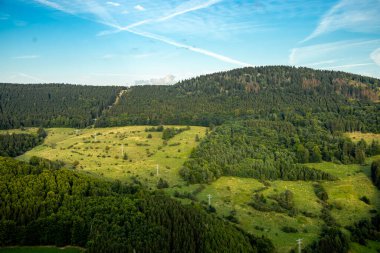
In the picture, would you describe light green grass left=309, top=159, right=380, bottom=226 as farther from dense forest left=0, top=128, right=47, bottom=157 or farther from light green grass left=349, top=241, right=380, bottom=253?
dense forest left=0, top=128, right=47, bottom=157

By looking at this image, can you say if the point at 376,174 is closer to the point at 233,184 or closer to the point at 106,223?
the point at 233,184

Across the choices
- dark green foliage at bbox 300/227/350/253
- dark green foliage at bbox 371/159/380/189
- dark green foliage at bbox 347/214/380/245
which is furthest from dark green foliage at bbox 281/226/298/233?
dark green foliage at bbox 371/159/380/189

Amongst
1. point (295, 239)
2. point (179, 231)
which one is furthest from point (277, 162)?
point (179, 231)

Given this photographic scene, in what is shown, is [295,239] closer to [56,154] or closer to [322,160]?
[322,160]

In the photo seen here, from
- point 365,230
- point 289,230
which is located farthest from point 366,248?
point 289,230

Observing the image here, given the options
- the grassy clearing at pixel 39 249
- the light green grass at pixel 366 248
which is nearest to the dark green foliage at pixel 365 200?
the light green grass at pixel 366 248
